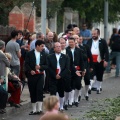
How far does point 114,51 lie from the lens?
28.5 meters

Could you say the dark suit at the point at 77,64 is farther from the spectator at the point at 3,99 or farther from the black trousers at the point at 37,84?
the spectator at the point at 3,99

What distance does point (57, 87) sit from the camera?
57.8 ft

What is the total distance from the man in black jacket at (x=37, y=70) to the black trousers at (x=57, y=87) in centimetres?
37

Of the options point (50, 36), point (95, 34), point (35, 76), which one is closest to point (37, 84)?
point (35, 76)

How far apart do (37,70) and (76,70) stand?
2.14 metres

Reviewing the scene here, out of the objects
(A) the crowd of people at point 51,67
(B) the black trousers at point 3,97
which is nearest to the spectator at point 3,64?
(A) the crowd of people at point 51,67

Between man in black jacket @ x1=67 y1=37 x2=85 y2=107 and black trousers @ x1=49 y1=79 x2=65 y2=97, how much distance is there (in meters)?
0.98

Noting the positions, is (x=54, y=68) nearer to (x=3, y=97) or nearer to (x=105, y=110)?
(x=105, y=110)

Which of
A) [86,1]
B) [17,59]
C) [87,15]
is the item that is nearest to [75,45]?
[17,59]

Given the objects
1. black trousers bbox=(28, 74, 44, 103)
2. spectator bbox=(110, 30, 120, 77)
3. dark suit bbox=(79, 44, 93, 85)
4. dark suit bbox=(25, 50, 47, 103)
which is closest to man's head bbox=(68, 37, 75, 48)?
dark suit bbox=(79, 44, 93, 85)

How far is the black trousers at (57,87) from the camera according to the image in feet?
57.0

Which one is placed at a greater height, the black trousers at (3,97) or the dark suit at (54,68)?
the dark suit at (54,68)

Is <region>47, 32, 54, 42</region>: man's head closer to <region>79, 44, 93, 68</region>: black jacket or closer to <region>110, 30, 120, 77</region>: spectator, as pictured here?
<region>79, 44, 93, 68</region>: black jacket

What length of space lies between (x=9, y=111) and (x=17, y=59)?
7.98 ft
